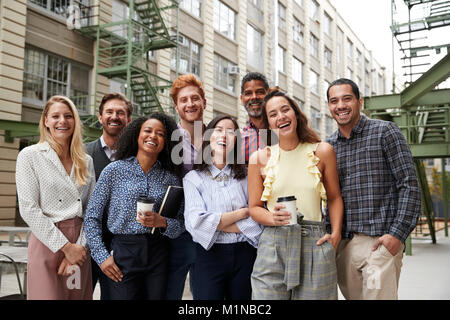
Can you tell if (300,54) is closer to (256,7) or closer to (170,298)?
(256,7)

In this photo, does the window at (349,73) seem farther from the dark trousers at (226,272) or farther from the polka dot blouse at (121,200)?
the dark trousers at (226,272)

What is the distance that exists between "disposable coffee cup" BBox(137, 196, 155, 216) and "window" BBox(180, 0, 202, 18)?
17556 mm

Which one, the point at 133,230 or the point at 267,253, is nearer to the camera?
the point at 267,253

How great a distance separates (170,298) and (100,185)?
1025mm

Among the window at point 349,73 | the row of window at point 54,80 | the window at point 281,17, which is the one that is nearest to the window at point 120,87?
the row of window at point 54,80

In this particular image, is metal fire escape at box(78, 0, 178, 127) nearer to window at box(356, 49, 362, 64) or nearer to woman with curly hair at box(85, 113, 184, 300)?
woman with curly hair at box(85, 113, 184, 300)

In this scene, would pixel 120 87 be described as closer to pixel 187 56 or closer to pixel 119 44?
pixel 119 44

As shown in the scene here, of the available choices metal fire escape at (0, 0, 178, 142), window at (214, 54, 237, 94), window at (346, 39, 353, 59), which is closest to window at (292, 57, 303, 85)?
window at (214, 54, 237, 94)

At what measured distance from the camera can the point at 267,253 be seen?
102 inches

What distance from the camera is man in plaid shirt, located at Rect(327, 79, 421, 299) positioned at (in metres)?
2.85

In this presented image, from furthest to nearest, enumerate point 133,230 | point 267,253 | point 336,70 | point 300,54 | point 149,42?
1. point 336,70
2. point 300,54
3. point 149,42
4. point 133,230
5. point 267,253

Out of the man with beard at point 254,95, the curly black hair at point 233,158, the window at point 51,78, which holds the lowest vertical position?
the curly black hair at point 233,158

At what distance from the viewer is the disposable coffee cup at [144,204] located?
8.95ft
